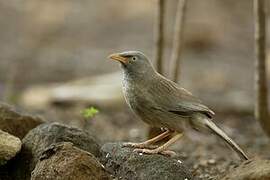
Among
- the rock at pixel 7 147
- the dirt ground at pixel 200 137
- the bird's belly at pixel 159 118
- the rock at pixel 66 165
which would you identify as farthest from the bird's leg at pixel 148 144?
the rock at pixel 7 147

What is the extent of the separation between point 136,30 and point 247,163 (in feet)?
53.3

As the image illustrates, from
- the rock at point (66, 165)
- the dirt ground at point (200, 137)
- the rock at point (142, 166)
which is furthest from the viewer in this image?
the dirt ground at point (200, 137)

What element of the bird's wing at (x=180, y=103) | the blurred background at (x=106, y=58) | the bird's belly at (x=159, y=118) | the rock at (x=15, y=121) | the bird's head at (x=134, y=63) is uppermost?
the bird's head at (x=134, y=63)

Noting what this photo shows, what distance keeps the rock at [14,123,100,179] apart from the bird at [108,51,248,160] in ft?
1.29

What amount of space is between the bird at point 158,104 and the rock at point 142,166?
12cm

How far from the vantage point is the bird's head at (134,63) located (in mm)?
6051

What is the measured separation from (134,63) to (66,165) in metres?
1.22

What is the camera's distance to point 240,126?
38.1 ft

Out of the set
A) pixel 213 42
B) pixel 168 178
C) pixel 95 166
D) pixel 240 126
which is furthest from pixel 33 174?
pixel 213 42

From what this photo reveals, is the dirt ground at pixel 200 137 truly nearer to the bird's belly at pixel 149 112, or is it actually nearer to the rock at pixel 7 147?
the bird's belly at pixel 149 112

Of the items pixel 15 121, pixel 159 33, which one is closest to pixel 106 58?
pixel 159 33

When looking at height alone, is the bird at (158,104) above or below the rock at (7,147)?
Answer: above

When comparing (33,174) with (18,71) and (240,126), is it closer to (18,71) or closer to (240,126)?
(240,126)

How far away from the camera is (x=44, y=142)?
6109 millimetres
